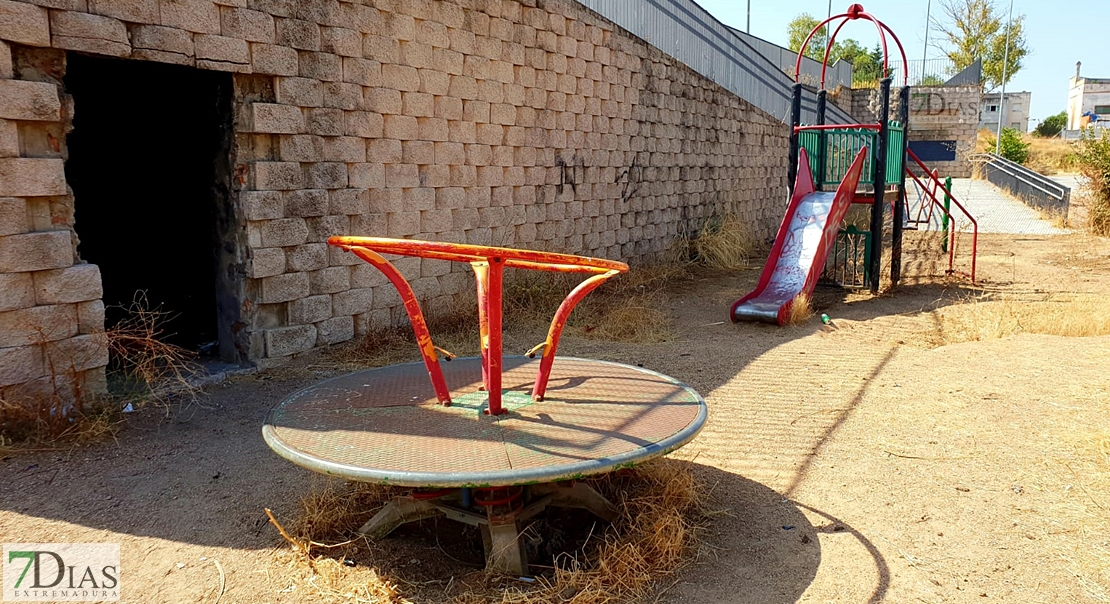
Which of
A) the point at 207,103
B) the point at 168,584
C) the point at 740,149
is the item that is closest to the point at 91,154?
the point at 207,103

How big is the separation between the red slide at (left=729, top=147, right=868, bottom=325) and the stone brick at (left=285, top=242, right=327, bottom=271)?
12.8 feet

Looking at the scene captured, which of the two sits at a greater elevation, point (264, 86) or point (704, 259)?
point (264, 86)

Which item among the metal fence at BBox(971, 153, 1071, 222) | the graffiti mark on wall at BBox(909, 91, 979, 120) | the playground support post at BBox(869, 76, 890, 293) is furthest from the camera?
the graffiti mark on wall at BBox(909, 91, 979, 120)

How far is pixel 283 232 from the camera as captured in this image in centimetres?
553

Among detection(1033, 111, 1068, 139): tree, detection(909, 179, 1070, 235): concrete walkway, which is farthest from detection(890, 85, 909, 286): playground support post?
detection(1033, 111, 1068, 139): tree

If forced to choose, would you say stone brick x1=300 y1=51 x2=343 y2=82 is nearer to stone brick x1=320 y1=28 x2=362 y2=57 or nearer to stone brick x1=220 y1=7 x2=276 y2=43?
stone brick x1=320 y1=28 x2=362 y2=57

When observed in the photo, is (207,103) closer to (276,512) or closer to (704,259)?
(276,512)

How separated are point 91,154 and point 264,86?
2.54 metres

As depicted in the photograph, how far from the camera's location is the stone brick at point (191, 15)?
4.68 metres

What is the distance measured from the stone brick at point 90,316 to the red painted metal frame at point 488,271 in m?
2.19

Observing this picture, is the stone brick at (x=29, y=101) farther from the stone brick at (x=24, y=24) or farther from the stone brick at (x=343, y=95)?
the stone brick at (x=343, y=95)

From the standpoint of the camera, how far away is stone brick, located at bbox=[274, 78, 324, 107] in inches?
213

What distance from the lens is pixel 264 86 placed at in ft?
17.6

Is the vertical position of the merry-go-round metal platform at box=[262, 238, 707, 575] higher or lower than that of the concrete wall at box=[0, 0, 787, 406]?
lower
